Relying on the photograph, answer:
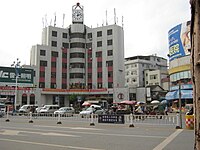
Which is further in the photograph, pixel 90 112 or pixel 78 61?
pixel 78 61

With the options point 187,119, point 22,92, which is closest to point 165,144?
point 187,119

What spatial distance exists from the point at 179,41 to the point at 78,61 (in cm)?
2708

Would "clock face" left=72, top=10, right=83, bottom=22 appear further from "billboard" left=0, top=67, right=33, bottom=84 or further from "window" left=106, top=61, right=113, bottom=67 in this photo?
"billboard" left=0, top=67, right=33, bottom=84

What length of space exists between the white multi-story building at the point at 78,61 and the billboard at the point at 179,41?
15.0m

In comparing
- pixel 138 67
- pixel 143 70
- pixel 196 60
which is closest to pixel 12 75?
pixel 196 60

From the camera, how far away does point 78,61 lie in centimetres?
6556

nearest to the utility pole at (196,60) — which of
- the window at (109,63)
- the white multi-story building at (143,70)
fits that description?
the window at (109,63)

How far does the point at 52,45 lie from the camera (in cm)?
6481

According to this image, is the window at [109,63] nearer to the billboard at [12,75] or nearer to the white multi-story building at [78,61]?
the white multi-story building at [78,61]

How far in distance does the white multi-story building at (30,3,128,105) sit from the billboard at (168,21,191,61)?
1502 centimetres

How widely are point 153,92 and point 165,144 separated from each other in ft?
179

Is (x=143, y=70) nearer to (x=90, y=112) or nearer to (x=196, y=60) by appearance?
(x=90, y=112)

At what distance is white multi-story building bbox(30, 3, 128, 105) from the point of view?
61781mm

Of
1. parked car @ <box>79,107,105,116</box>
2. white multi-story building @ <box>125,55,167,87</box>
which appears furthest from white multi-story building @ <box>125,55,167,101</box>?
parked car @ <box>79,107,105,116</box>
